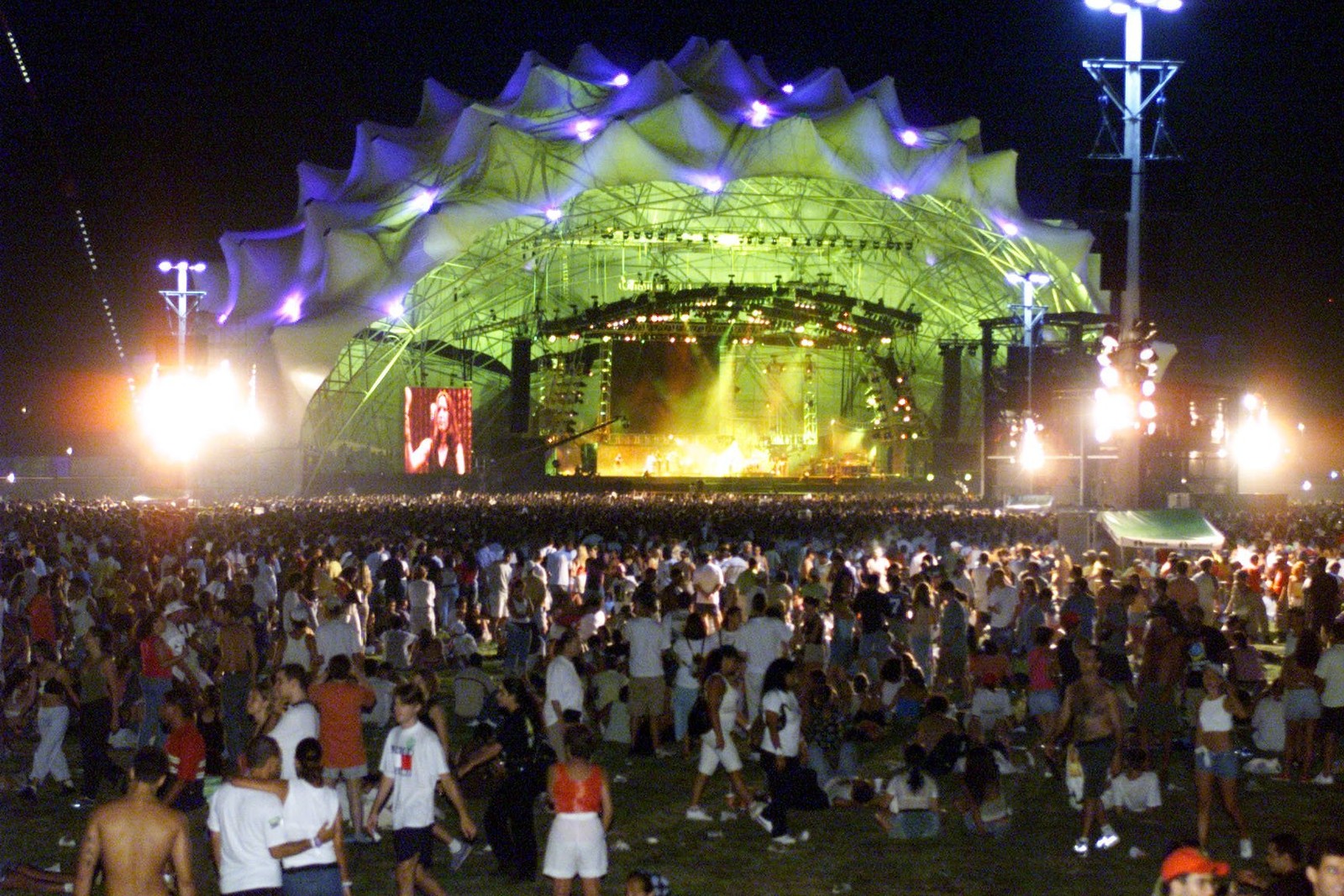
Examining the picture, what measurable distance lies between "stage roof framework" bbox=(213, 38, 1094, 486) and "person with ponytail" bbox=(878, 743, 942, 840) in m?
31.0

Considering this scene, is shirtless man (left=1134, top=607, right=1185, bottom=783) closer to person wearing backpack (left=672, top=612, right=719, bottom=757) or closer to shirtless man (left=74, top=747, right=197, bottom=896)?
person wearing backpack (left=672, top=612, right=719, bottom=757)

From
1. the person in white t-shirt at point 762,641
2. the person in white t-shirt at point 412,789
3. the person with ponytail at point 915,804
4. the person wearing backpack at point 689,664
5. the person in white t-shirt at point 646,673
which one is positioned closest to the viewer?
the person in white t-shirt at point 412,789

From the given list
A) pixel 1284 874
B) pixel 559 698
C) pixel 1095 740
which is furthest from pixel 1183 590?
pixel 1284 874

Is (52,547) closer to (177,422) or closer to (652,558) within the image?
(652,558)

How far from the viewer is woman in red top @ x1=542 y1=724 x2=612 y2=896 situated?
19.8 feet

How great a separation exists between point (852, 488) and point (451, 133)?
15.5 metres

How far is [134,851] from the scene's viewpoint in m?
4.86

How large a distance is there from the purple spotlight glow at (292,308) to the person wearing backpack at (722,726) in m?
31.9

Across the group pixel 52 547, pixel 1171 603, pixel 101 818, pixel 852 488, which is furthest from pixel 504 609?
pixel 852 488

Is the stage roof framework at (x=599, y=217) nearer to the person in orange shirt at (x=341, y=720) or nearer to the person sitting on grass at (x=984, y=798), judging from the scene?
the person sitting on grass at (x=984, y=798)

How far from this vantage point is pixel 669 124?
38906mm

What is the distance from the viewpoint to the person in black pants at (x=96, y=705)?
9008 mm

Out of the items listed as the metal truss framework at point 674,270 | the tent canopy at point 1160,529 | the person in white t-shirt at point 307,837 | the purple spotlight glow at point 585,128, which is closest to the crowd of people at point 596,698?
the person in white t-shirt at point 307,837

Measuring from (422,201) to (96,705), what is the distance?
33148mm
